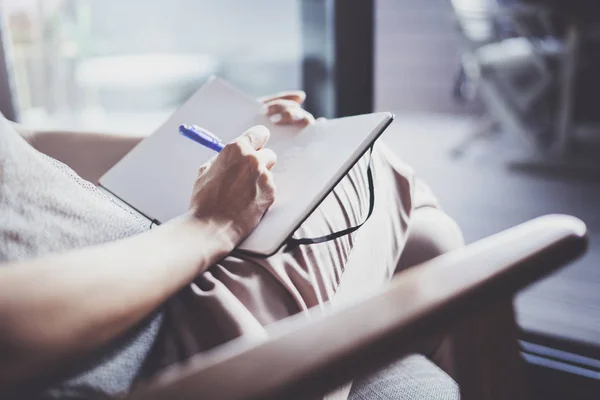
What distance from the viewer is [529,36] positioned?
2.98 m

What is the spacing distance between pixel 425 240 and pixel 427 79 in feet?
13.8

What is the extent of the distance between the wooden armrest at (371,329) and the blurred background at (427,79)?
0.82 m

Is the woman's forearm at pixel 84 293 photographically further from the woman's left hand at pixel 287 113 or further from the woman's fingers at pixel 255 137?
the woman's left hand at pixel 287 113

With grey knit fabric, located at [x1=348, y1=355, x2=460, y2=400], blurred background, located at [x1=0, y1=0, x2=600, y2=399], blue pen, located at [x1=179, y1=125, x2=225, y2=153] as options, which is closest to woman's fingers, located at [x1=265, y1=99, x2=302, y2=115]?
blue pen, located at [x1=179, y1=125, x2=225, y2=153]

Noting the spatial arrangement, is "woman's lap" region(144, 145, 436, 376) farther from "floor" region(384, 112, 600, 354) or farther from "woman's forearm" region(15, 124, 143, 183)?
"woman's forearm" region(15, 124, 143, 183)

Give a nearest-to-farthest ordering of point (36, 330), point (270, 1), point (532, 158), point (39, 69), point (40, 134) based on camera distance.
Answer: point (36, 330) → point (40, 134) → point (270, 1) → point (532, 158) → point (39, 69)

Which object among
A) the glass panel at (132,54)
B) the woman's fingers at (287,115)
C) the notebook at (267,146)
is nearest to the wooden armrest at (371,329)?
the notebook at (267,146)

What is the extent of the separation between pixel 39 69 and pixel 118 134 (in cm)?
288

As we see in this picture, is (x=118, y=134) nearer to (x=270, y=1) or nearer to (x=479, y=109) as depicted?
(x=270, y=1)

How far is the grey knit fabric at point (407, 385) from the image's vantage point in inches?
25.1

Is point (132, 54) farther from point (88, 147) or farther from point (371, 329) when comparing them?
point (371, 329)

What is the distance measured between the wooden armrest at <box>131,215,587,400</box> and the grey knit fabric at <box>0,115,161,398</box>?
69mm

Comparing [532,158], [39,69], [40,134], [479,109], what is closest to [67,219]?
[40,134]

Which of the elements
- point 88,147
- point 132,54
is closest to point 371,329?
point 88,147
